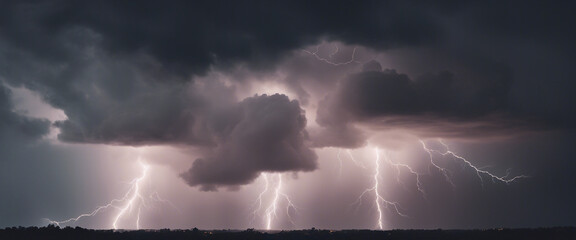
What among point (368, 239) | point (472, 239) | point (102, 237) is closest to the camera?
point (102, 237)

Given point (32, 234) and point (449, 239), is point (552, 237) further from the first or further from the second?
point (32, 234)

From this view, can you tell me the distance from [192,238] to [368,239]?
51588 millimetres

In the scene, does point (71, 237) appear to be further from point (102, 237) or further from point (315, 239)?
point (315, 239)

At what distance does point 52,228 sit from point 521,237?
4932 inches

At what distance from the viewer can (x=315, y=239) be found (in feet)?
553

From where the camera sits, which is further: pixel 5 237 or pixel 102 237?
pixel 102 237

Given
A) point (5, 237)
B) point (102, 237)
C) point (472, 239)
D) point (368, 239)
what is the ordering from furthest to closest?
1. point (368, 239)
2. point (472, 239)
3. point (102, 237)
4. point (5, 237)

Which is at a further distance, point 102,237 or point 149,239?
point 149,239

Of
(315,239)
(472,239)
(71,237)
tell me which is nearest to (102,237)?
(71,237)

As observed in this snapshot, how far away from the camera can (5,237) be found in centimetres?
13738

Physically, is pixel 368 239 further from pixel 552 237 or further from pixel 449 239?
pixel 552 237

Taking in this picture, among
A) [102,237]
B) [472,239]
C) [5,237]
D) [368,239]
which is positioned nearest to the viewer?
[5,237]

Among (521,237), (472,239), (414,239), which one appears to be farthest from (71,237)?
(521,237)

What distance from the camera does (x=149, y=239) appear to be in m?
168
